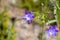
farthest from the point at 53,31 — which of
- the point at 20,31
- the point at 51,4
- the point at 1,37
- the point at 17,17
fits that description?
the point at 17,17

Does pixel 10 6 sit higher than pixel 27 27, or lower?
higher

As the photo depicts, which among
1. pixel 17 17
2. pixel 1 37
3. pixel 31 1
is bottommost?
pixel 1 37

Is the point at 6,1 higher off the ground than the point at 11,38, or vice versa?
the point at 6,1

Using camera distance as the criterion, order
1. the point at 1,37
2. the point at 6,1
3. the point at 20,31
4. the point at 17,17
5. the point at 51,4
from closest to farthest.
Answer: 1. the point at 51,4
2. the point at 1,37
3. the point at 20,31
4. the point at 17,17
5. the point at 6,1

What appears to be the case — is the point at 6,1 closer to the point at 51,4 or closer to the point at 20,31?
the point at 20,31

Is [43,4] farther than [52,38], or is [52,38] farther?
[52,38]

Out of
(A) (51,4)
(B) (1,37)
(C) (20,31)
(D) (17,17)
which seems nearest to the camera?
(A) (51,4)

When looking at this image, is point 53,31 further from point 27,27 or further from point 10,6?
point 10,6

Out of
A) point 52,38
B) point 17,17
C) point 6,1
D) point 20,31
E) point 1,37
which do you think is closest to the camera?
point 52,38

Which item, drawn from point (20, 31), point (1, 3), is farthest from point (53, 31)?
point (1, 3)
